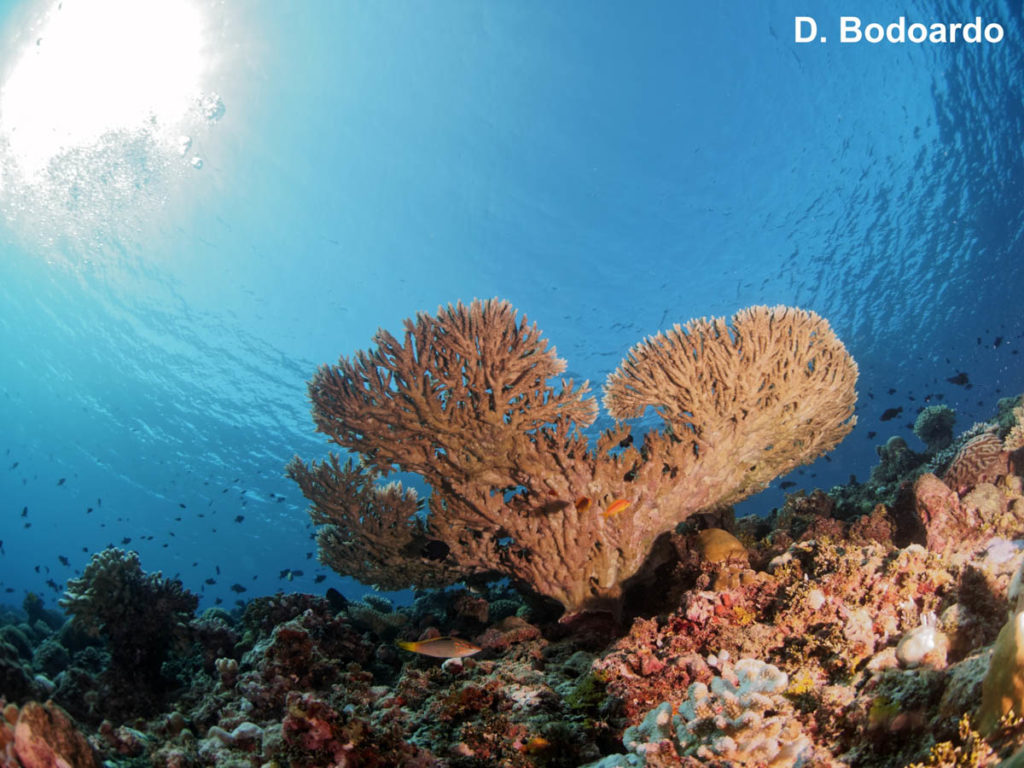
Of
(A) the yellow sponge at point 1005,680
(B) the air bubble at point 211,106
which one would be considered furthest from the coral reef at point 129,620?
(B) the air bubble at point 211,106

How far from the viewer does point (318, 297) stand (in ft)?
85.6

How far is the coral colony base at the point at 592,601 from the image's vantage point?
2.76 metres

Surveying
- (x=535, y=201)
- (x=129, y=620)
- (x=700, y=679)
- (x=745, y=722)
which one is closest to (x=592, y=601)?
(x=700, y=679)

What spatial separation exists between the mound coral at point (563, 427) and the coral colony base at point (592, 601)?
4 centimetres

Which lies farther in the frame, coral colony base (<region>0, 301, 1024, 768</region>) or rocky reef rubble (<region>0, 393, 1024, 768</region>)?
coral colony base (<region>0, 301, 1024, 768</region>)

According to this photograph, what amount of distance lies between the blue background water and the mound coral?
1531 cm

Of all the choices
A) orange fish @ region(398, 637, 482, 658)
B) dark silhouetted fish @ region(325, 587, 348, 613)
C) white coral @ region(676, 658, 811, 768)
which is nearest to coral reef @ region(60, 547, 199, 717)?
dark silhouetted fish @ region(325, 587, 348, 613)

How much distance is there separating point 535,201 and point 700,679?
67.6 ft

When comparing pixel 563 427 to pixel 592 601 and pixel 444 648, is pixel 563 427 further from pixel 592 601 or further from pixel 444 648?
pixel 444 648

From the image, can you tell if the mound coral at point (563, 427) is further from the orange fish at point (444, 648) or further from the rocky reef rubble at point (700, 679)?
the orange fish at point (444, 648)

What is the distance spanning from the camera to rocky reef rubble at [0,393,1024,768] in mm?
2473

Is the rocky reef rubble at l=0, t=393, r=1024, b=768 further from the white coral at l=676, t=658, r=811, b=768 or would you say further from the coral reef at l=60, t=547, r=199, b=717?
the coral reef at l=60, t=547, r=199, b=717

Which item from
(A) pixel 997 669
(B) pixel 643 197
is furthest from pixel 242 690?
(B) pixel 643 197

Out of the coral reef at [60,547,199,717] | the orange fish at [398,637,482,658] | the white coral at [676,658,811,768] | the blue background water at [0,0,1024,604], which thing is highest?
the blue background water at [0,0,1024,604]
